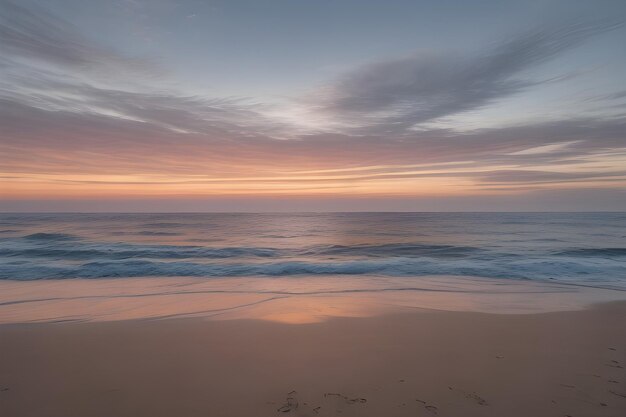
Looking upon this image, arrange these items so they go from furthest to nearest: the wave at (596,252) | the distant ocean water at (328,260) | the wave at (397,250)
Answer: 1. the wave at (397,250)
2. the wave at (596,252)
3. the distant ocean water at (328,260)

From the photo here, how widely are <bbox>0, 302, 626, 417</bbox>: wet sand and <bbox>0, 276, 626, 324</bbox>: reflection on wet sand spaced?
0.77 meters

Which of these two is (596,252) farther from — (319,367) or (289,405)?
(289,405)

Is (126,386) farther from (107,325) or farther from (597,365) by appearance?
(597,365)

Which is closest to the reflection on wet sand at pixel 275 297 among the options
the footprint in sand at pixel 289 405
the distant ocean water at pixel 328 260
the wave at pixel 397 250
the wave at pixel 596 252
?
the distant ocean water at pixel 328 260

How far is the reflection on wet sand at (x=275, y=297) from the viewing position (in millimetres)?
8156

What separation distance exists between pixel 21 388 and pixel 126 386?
136cm

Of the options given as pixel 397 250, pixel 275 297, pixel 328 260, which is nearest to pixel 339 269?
pixel 328 260

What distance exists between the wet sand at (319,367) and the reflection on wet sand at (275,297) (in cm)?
77

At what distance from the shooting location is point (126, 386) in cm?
465

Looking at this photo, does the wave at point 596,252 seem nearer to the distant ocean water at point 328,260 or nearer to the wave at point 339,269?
the distant ocean water at point 328,260

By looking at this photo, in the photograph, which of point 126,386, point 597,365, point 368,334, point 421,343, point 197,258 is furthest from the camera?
point 197,258

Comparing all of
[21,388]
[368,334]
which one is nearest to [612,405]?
[368,334]

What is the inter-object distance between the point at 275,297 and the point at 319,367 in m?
4.99

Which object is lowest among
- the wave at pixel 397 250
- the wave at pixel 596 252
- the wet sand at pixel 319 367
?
the wave at pixel 397 250
